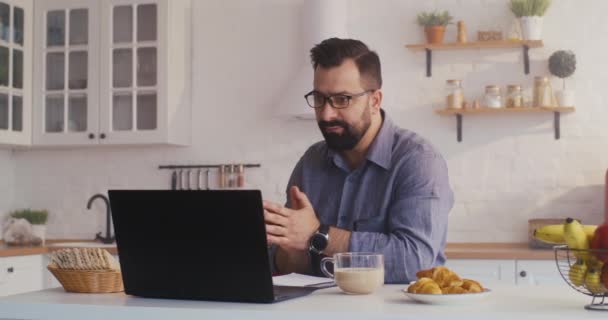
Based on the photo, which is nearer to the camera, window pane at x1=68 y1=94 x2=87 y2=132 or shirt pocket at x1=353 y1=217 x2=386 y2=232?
shirt pocket at x1=353 y1=217 x2=386 y2=232

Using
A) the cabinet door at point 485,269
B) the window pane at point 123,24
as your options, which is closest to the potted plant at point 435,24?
the cabinet door at point 485,269

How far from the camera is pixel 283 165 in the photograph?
4.89m

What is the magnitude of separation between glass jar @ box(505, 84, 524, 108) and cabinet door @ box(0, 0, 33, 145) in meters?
2.74

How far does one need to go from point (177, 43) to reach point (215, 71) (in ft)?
0.89

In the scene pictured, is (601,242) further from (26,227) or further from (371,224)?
(26,227)

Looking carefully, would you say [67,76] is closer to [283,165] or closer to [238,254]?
[283,165]

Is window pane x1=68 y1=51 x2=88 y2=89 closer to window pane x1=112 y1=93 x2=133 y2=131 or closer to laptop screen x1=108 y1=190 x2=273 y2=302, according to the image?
window pane x1=112 y1=93 x2=133 y2=131

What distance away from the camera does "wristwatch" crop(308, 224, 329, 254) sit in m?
2.14

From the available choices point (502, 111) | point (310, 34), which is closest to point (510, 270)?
point (502, 111)

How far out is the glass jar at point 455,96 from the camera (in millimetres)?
4492

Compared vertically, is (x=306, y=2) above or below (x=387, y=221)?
above

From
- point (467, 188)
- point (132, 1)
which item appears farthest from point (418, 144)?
point (132, 1)

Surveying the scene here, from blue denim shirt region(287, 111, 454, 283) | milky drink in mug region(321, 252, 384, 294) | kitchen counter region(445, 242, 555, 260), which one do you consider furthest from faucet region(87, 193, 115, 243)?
milky drink in mug region(321, 252, 384, 294)

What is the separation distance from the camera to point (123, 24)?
499 cm
